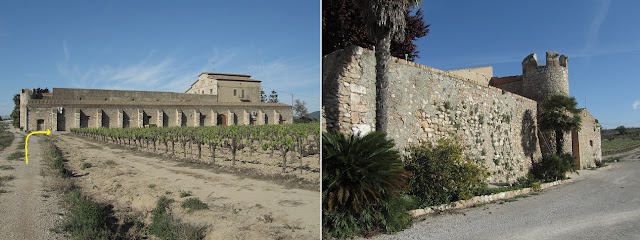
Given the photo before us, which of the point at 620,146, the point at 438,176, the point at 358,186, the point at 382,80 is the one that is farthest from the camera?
the point at 620,146

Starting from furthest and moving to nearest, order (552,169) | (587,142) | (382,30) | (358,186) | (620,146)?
(620,146), (587,142), (552,169), (382,30), (358,186)

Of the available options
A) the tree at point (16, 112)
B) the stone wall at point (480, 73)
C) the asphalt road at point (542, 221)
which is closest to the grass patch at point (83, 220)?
the tree at point (16, 112)

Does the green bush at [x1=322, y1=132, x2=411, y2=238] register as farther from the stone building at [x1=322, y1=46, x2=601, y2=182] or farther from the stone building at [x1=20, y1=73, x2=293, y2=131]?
the stone building at [x1=20, y1=73, x2=293, y2=131]

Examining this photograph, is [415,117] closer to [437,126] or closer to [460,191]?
[437,126]

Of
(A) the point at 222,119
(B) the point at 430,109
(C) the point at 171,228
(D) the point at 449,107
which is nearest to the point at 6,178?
(C) the point at 171,228

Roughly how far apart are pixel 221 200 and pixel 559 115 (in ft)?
42.8

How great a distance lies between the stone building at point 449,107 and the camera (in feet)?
18.2

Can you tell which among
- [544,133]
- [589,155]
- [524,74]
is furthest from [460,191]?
[589,155]

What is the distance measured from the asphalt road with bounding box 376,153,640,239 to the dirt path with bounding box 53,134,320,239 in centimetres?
169

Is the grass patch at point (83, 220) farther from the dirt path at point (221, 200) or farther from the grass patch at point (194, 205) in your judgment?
the grass patch at point (194, 205)

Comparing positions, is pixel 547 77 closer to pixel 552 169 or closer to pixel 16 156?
pixel 552 169

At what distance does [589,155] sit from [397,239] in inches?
672

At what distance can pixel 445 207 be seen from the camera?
581 cm

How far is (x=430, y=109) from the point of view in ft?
23.7
